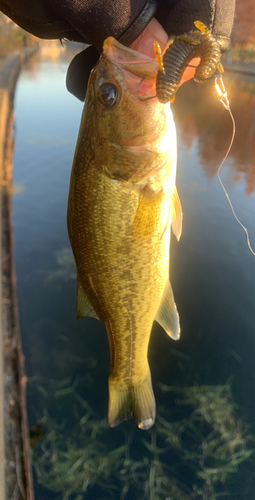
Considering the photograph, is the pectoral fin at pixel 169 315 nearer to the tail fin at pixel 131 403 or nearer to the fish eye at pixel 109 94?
the tail fin at pixel 131 403

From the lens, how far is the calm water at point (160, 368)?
318 centimetres

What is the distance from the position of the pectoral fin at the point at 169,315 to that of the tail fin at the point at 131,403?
47cm


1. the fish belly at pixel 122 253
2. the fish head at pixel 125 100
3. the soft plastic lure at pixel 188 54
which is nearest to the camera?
the soft plastic lure at pixel 188 54

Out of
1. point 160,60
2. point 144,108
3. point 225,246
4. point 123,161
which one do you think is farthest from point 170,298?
point 225,246

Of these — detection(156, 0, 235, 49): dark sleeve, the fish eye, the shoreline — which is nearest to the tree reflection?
the shoreline

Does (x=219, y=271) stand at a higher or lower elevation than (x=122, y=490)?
higher

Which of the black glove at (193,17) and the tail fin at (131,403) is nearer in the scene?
the black glove at (193,17)

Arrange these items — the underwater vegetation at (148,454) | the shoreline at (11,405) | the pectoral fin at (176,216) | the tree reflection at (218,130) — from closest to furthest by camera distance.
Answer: the pectoral fin at (176,216), the shoreline at (11,405), the underwater vegetation at (148,454), the tree reflection at (218,130)

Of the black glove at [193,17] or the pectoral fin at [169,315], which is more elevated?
the black glove at [193,17]

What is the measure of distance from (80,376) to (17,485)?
5.47ft

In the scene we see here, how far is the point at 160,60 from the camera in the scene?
1033 millimetres

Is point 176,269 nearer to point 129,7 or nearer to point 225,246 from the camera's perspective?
point 225,246

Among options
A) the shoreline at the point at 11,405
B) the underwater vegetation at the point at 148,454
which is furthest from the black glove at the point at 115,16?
the underwater vegetation at the point at 148,454

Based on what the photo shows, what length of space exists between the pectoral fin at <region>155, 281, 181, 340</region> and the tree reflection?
7348mm
